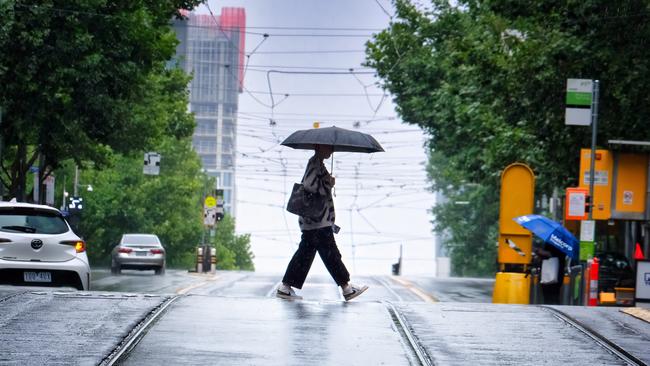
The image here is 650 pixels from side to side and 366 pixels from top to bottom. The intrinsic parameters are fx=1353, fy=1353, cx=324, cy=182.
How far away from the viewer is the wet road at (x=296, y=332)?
10039 millimetres

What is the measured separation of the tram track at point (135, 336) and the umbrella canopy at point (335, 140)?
7.35ft

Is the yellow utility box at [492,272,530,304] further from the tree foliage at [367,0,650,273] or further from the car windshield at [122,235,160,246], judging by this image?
the car windshield at [122,235,160,246]

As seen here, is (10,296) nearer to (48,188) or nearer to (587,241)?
(587,241)

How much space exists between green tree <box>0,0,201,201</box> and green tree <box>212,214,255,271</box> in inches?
3216

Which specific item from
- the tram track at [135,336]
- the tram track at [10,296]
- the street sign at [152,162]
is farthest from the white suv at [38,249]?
the street sign at [152,162]

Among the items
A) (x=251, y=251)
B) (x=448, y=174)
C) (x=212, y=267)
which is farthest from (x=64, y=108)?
(x=251, y=251)

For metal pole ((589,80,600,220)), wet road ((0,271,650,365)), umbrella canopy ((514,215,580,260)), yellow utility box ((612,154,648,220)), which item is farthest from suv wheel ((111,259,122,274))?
wet road ((0,271,650,365))

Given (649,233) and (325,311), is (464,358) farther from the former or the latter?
(649,233)

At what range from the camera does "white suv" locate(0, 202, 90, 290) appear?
17953 mm

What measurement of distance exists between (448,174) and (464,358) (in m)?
57.6

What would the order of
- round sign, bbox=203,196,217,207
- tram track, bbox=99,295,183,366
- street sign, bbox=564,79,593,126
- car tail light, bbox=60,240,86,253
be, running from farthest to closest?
round sign, bbox=203,196,217,207 → street sign, bbox=564,79,593,126 → car tail light, bbox=60,240,86,253 → tram track, bbox=99,295,183,366

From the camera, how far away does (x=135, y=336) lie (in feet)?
35.6

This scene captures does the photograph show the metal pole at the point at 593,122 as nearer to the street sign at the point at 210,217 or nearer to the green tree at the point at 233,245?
the street sign at the point at 210,217

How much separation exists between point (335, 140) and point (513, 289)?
11290 mm
